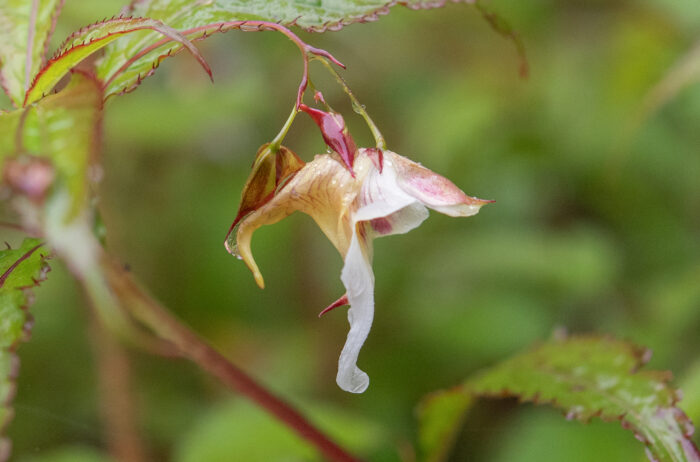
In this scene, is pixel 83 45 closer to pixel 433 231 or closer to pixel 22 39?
pixel 22 39

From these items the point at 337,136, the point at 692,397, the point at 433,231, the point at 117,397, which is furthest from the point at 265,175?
the point at 433,231

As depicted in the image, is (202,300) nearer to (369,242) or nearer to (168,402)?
(168,402)

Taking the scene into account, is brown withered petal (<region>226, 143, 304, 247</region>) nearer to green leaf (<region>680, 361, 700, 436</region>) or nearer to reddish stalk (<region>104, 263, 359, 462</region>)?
reddish stalk (<region>104, 263, 359, 462</region>)

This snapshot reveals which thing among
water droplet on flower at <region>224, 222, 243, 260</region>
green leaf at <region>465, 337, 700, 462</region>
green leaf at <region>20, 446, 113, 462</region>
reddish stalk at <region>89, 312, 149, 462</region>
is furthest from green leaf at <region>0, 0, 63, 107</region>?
green leaf at <region>20, 446, 113, 462</region>

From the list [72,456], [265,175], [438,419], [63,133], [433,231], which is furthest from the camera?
[433,231]

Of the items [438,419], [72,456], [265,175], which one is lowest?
[72,456]

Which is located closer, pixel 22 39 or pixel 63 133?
pixel 63 133

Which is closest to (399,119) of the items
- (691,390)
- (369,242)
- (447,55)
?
(447,55)
